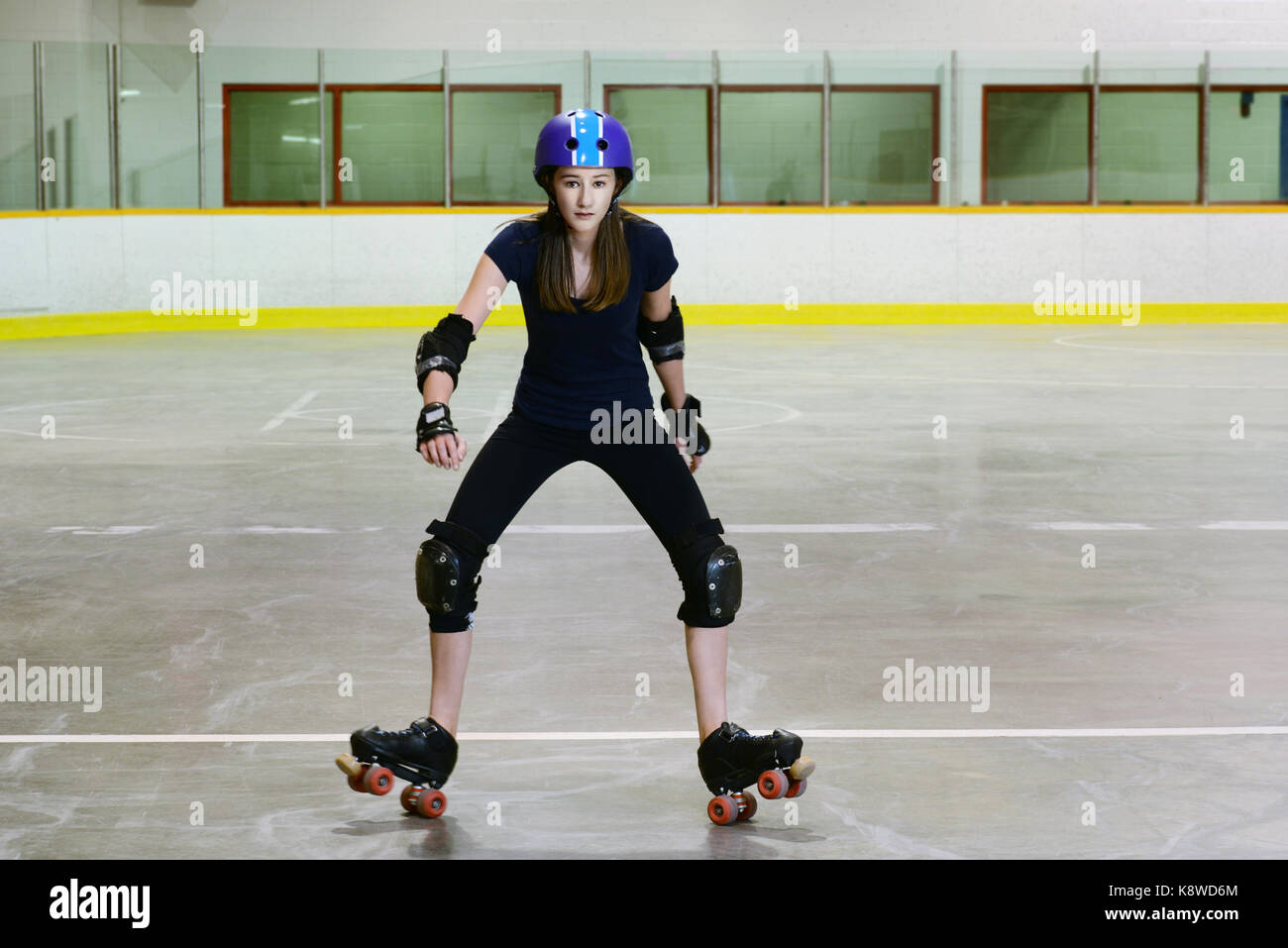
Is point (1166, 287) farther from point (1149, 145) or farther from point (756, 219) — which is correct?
point (756, 219)

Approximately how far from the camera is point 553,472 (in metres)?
4.03

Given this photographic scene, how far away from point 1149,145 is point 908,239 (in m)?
3.31

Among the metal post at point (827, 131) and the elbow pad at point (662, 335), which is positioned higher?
the metal post at point (827, 131)

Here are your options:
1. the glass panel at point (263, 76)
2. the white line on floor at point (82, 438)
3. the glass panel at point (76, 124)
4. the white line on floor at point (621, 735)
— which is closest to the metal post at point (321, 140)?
the glass panel at point (263, 76)

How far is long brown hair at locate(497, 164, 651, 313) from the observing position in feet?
13.1

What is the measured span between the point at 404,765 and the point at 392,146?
62.2 ft

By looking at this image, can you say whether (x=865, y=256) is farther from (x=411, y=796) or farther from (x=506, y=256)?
(x=411, y=796)

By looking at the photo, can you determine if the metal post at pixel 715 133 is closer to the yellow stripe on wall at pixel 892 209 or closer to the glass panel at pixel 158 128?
the yellow stripe on wall at pixel 892 209

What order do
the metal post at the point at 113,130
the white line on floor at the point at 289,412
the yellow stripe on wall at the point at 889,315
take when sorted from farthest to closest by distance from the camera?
the yellow stripe on wall at the point at 889,315 → the metal post at the point at 113,130 → the white line on floor at the point at 289,412

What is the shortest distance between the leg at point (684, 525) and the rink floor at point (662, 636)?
0.26m

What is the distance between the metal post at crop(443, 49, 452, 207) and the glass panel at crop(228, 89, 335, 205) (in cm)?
138

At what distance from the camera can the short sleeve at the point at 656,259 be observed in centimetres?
409

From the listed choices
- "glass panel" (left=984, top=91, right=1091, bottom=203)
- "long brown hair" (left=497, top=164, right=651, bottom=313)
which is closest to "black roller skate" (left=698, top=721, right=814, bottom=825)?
"long brown hair" (left=497, top=164, right=651, bottom=313)

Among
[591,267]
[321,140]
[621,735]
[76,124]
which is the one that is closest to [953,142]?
[321,140]
